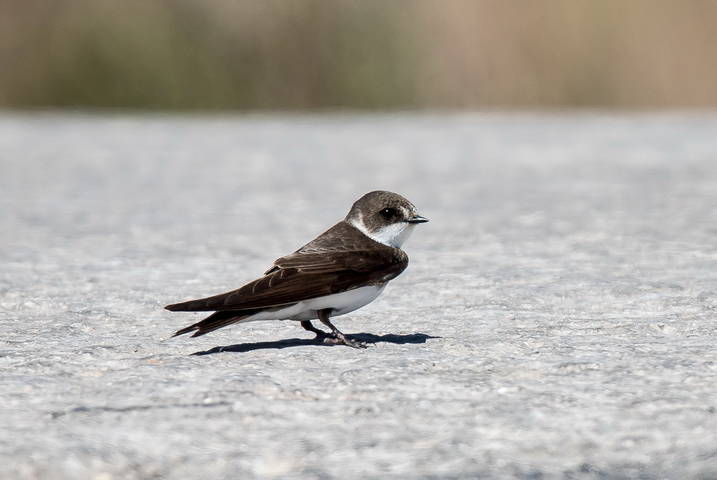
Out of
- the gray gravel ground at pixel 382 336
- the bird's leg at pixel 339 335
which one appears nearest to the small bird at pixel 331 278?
the bird's leg at pixel 339 335

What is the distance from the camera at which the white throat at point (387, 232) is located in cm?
494

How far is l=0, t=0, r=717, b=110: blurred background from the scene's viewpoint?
15047mm

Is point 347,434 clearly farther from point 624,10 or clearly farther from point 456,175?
point 624,10

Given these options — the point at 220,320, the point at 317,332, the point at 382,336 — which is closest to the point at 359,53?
the point at 382,336

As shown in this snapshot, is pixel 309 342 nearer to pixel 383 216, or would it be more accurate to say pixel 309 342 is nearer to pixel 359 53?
pixel 383 216

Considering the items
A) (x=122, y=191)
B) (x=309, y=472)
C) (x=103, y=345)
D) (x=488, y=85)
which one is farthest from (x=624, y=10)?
(x=309, y=472)

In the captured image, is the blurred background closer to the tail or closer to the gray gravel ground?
the gray gravel ground

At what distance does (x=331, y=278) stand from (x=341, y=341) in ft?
0.86

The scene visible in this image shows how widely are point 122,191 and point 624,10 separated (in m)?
7.30

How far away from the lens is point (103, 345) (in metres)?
4.60

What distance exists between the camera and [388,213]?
495cm

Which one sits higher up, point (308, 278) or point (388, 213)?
point (388, 213)

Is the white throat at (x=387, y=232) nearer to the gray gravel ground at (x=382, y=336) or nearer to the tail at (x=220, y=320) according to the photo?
the gray gravel ground at (x=382, y=336)

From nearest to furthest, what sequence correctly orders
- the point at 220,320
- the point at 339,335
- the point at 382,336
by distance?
the point at 220,320 → the point at 339,335 → the point at 382,336
